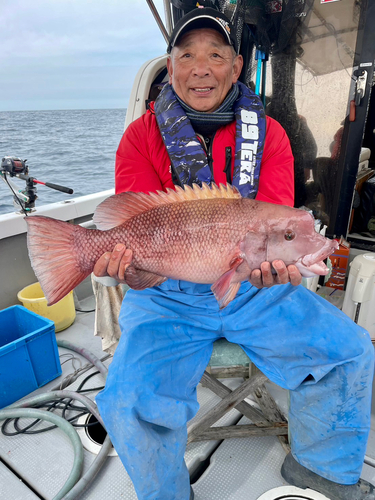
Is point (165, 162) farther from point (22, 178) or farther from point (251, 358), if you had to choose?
point (22, 178)

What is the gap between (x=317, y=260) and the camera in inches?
59.6

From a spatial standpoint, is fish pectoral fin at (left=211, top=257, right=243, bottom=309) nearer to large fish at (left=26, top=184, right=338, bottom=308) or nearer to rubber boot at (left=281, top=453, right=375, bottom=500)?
large fish at (left=26, top=184, right=338, bottom=308)

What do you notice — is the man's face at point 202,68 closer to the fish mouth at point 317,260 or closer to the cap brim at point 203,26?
the cap brim at point 203,26

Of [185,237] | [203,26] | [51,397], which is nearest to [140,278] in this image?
[185,237]

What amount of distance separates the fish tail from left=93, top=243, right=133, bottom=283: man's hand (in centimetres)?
6

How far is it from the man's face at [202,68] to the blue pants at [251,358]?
1.12 metres

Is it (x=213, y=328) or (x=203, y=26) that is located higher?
(x=203, y=26)

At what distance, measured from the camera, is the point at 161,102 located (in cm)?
215

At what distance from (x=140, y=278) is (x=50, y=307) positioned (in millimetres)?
2050

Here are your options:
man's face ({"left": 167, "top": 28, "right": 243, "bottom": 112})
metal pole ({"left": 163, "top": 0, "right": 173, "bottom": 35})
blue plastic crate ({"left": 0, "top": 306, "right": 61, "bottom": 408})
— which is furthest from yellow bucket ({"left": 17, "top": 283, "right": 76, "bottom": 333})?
metal pole ({"left": 163, "top": 0, "right": 173, "bottom": 35})

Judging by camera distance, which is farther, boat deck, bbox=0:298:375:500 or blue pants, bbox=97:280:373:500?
boat deck, bbox=0:298:375:500

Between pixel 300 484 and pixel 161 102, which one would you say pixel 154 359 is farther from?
pixel 161 102

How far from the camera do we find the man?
1.52 m

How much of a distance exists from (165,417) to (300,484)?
0.87 metres
